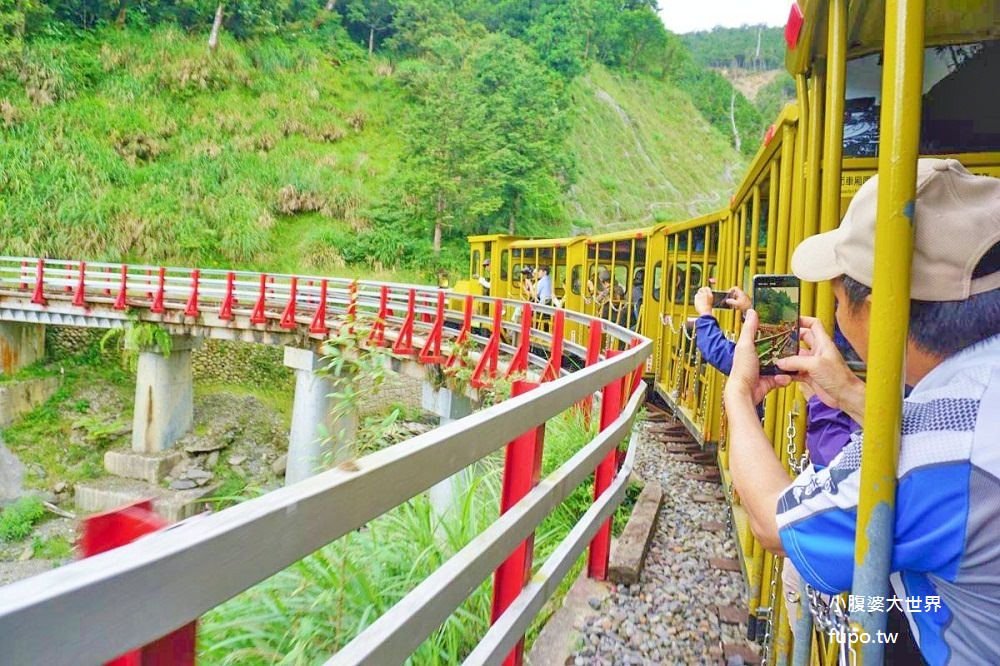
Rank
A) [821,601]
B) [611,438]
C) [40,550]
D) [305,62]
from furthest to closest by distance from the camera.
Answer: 1. [305,62]
2. [40,550]
3. [611,438]
4. [821,601]

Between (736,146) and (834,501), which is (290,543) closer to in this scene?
(834,501)

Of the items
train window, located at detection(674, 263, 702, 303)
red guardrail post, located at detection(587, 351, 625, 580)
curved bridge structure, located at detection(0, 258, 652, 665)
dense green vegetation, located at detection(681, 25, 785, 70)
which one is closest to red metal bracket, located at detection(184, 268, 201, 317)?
train window, located at detection(674, 263, 702, 303)

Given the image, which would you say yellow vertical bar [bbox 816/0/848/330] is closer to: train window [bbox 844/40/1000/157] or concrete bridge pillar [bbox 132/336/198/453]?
train window [bbox 844/40/1000/157]

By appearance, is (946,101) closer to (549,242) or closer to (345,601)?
(345,601)

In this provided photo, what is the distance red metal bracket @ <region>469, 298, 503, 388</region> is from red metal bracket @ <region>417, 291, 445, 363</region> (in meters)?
1.86

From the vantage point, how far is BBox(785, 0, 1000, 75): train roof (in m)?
1.93

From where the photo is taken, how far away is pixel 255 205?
30.7 meters

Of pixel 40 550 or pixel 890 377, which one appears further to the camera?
pixel 40 550

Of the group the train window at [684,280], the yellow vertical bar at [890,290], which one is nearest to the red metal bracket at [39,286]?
the train window at [684,280]

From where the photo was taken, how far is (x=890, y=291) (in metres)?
1.06

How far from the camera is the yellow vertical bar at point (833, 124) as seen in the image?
1.74 meters

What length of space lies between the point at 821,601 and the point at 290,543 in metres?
1.14

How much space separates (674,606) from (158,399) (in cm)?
1834

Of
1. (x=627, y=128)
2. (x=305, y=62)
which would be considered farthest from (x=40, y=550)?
(x=627, y=128)
